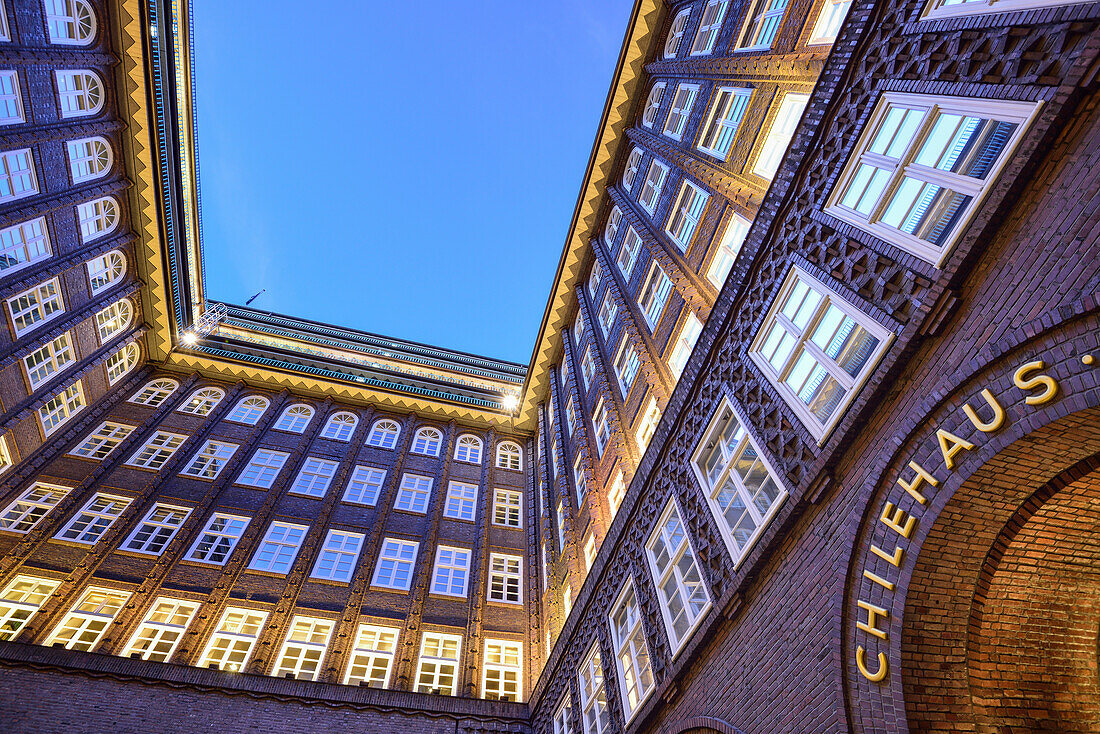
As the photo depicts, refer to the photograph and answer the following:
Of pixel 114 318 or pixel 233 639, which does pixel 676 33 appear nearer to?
pixel 233 639

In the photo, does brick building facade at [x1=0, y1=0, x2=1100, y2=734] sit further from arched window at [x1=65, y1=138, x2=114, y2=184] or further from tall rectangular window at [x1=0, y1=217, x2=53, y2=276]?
tall rectangular window at [x1=0, y1=217, x2=53, y2=276]

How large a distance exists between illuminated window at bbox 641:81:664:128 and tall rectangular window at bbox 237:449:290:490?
23778mm

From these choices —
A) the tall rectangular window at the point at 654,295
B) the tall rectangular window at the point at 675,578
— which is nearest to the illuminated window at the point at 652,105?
the tall rectangular window at the point at 654,295

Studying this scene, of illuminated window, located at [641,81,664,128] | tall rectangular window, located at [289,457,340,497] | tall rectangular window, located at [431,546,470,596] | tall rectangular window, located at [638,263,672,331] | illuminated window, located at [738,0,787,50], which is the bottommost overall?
tall rectangular window, located at [289,457,340,497]

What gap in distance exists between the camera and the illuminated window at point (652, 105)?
958 inches

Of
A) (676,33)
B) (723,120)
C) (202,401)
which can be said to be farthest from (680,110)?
(202,401)

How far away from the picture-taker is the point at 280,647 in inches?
763

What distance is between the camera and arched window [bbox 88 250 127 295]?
83.3 feet

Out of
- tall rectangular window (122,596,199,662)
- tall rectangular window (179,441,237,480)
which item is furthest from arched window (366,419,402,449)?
tall rectangular window (122,596,199,662)

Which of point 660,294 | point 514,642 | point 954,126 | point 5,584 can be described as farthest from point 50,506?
point 954,126

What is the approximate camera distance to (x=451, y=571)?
2444 centimetres

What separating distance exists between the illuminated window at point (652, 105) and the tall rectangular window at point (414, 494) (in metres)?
20.5

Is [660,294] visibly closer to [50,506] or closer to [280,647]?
[280,647]

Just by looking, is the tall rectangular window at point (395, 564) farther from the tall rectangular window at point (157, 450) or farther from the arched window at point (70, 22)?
the arched window at point (70, 22)
